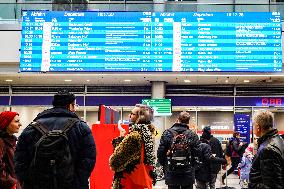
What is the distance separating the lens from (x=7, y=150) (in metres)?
4.28

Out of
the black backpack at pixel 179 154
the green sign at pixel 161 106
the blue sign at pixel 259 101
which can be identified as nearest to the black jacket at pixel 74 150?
the black backpack at pixel 179 154

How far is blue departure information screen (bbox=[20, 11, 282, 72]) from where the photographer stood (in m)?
12.8

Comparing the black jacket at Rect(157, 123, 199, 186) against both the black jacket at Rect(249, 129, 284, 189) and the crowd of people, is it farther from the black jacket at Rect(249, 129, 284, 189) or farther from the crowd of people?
the black jacket at Rect(249, 129, 284, 189)

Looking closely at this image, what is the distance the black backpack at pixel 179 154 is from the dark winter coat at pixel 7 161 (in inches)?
78.4

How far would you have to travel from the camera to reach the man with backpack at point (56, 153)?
329 cm

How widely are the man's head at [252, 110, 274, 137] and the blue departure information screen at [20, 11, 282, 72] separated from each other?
913 centimetres

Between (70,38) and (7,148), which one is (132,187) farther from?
(70,38)

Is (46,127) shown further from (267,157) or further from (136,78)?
(136,78)

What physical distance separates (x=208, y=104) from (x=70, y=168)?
12892 millimetres

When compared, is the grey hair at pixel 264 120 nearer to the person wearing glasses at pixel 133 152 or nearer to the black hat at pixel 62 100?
the person wearing glasses at pixel 133 152

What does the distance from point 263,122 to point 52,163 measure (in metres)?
1.72

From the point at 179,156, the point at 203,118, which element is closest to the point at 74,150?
the point at 179,156

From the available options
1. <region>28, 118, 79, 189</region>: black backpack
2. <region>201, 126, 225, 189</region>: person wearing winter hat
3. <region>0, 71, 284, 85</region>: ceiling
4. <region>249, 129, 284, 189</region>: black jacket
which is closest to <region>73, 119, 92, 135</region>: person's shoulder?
<region>28, 118, 79, 189</region>: black backpack

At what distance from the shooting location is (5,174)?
4.16 m
